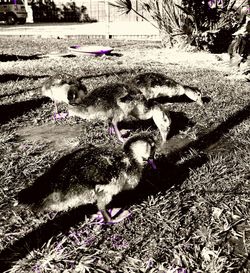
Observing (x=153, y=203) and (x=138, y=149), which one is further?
(x=153, y=203)

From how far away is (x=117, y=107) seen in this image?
15.2ft

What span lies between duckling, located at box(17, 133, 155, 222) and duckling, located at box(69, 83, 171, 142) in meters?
1.38

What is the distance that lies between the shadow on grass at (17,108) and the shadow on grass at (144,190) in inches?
116

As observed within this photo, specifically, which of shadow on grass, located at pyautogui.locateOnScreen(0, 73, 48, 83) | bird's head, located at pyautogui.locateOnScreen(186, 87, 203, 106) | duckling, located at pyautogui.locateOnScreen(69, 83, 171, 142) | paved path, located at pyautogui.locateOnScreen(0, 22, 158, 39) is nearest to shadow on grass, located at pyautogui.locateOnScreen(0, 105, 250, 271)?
duckling, located at pyautogui.locateOnScreen(69, 83, 171, 142)

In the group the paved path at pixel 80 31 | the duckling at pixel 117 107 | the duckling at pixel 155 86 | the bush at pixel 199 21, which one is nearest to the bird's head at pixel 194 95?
the duckling at pixel 155 86

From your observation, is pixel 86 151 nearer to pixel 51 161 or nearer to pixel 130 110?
pixel 51 161

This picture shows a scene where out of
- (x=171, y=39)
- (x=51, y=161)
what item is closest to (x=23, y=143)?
(x=51, y=161)

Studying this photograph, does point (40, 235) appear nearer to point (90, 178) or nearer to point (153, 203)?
point (90, 178)

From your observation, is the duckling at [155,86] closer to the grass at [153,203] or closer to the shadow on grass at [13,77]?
the grass at [153,203]

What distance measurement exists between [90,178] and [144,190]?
3.00 ft

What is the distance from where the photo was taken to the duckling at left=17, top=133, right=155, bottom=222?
2969 mm

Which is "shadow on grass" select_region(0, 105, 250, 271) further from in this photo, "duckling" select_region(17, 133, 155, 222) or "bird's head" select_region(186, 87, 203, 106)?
"bird's head" select_region(186, 87, 203, 106)

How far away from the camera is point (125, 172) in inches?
124

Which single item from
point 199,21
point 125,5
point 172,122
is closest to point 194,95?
point 172,122
